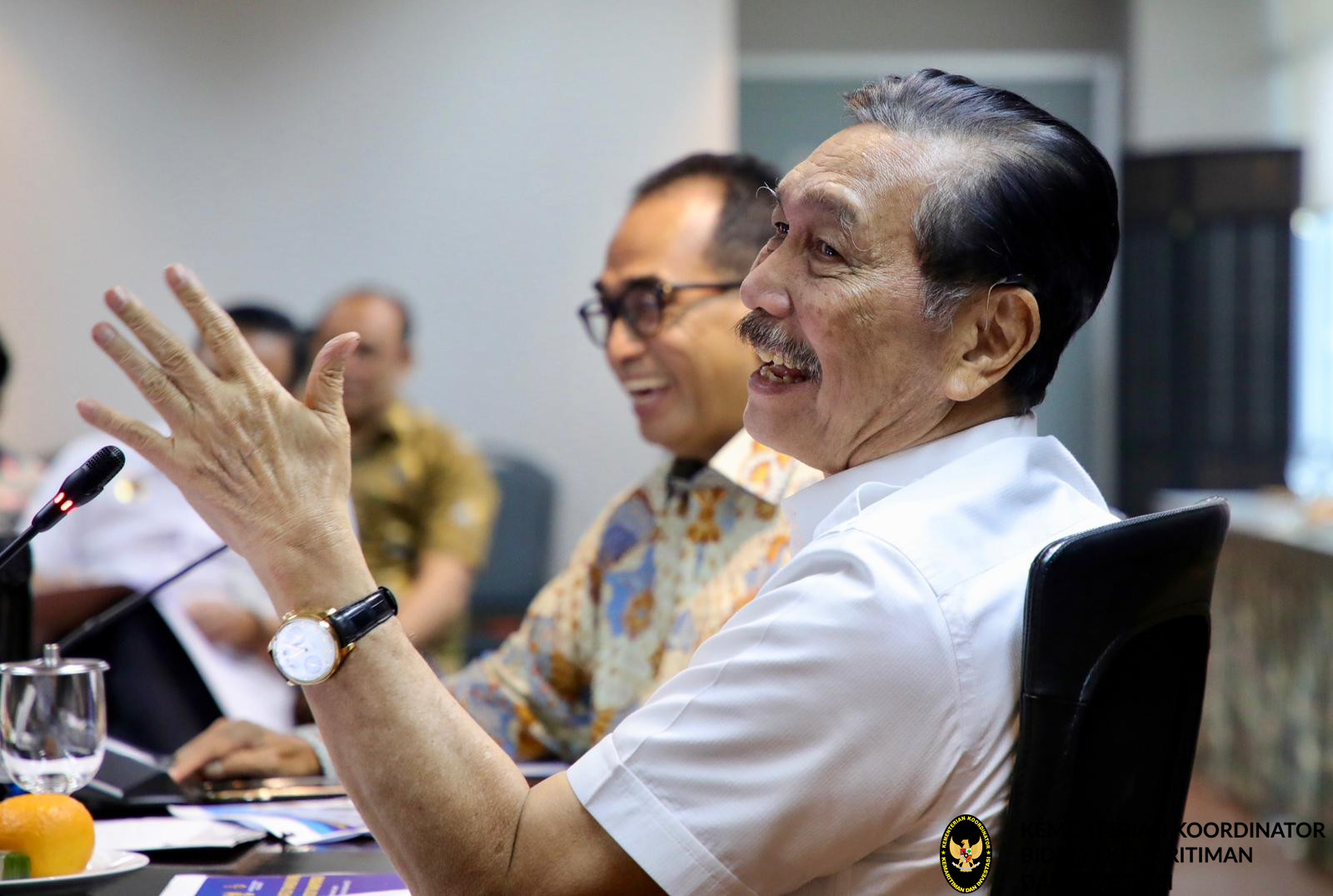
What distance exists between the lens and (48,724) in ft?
3.73

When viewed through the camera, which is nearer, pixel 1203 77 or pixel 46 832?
pixel 46 832

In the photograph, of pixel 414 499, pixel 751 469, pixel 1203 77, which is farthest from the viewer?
pixel 1203 77

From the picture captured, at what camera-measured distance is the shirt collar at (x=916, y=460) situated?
40.6 inches

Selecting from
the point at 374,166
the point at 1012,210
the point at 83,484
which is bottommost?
the point at 83,484

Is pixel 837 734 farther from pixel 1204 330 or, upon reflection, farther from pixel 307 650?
pixel 1204 330

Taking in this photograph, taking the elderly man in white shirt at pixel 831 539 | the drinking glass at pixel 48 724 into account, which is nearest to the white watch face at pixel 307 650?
the elderly man in white shirt at pixel 831 539

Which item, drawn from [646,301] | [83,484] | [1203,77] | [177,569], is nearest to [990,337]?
[83,484]

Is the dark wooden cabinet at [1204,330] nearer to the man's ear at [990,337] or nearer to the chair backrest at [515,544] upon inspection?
the chair backrest at [515,544]

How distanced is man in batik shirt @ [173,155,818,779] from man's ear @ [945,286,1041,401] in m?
0.58

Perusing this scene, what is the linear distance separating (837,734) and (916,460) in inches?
10.3

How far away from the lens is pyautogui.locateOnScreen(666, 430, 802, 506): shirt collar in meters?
1.68

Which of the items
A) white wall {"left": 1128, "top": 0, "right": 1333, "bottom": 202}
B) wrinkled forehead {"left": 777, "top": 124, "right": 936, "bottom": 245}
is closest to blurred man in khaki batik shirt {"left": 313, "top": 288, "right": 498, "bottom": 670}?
wrinkled forehead {"left": 777, "top": 124, "right": 936, "bottom": 245}

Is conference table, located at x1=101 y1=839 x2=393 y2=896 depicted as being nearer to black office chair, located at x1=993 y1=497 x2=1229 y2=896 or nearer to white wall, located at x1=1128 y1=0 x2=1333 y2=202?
black office chair, located at x1=993 y1=497 x2=1229 y2=896

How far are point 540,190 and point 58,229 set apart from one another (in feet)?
4.83
